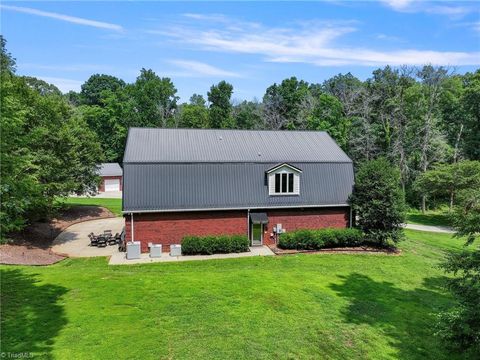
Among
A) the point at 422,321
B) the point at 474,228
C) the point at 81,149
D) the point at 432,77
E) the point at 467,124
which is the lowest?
the point at 422,321

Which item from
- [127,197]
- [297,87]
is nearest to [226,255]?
[127,197]

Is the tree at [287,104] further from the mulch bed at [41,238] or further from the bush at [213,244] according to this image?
the bush at [213,244]

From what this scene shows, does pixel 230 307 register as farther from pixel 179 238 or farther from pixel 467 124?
pixel 467 124

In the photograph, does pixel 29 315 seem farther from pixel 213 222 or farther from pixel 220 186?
pixel 220 186

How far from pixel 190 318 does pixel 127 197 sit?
11.2m

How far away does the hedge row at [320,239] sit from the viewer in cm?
2292

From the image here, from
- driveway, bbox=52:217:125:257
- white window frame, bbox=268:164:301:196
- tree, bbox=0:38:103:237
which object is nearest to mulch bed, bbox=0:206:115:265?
driveway, bbox=52:217:125:257

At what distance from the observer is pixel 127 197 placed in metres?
21.5

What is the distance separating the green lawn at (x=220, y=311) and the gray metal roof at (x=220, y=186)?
432 cm

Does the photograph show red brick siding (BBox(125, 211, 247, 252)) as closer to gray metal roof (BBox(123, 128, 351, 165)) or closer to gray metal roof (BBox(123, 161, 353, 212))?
gray metal roof (BBox(123, 161, 353, 212))

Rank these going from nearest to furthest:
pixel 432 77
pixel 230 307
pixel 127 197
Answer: pixel 230 307, pixel 127 197, pixel 432 77

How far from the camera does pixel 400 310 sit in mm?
14586

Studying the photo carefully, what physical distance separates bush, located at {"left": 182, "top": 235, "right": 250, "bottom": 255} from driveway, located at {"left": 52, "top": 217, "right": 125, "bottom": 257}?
5026mm

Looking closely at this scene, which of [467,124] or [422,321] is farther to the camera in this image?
[467,124]
